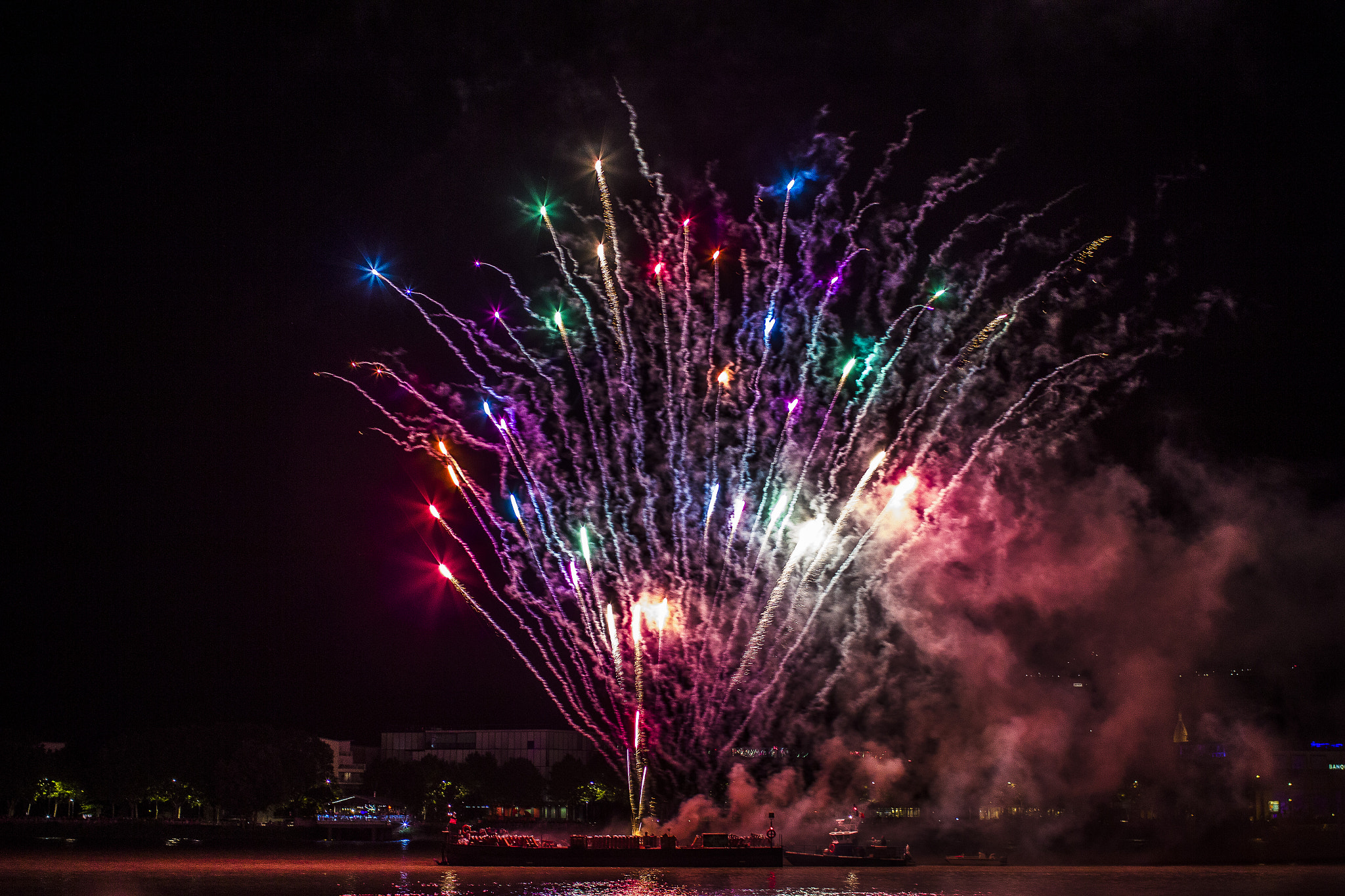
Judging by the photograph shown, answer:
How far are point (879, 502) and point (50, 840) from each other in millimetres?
89294

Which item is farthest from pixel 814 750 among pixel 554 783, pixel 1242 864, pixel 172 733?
pixel 172 733

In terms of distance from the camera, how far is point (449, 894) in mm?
44844

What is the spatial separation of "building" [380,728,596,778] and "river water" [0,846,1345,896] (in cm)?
6098

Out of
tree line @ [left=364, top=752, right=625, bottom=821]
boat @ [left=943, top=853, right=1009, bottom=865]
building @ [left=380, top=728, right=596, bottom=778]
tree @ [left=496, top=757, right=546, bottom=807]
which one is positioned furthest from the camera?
building @ [left=380, top=728, right=596, bottom=778]

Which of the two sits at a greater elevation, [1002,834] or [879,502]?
[879,502]

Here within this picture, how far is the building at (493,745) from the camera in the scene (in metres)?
132

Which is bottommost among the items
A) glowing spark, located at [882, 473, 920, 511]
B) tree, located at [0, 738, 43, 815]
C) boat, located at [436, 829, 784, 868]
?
boat, located at [436, 829, 784, 868]

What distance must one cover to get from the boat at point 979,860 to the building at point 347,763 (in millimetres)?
107697

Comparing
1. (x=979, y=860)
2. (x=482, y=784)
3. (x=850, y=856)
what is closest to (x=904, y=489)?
(x=850, y=856)

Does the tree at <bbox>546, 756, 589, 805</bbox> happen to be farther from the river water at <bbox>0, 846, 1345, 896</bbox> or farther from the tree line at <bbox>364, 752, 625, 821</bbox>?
the river water at <bbox>0, 846, 1345, 896</bbox>

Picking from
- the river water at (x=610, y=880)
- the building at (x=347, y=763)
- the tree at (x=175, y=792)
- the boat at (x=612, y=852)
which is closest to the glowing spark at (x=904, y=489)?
the river water at (x=610, y=880)

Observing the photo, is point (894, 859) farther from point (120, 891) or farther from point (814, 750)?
point (120, 891)

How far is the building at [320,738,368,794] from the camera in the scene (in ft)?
530

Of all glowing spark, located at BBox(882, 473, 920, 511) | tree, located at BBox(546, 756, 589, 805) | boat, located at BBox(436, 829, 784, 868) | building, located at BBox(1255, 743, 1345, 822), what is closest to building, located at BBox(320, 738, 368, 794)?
tree, located at BBox(546, 756, 589, 805)
